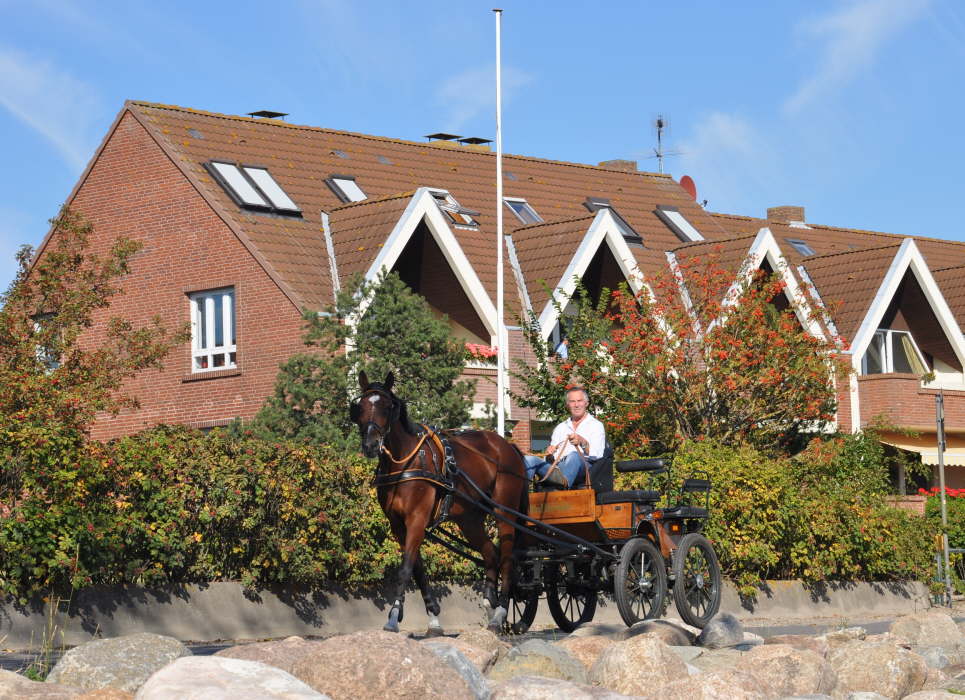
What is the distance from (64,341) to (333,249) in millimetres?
10050

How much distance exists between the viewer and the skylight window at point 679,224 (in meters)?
39.8

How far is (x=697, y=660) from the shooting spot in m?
12.2

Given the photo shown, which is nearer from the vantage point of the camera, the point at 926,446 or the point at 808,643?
the point at 808,643

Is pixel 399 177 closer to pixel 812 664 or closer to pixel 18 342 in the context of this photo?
pixel 18 342

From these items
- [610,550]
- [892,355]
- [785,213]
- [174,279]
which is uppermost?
[785,213]

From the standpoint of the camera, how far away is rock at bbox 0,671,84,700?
873 cm

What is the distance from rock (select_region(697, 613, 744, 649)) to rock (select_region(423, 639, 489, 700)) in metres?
4.95

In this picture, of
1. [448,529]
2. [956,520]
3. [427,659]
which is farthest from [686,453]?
[427,659]

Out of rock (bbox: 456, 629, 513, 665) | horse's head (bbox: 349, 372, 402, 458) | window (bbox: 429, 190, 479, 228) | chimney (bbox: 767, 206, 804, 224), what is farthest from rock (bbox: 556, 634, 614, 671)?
chimney (bbox: 767, 206, 804, 224)

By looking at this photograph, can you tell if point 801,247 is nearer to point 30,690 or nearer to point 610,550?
point 610,550

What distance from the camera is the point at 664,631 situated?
45.6 feet

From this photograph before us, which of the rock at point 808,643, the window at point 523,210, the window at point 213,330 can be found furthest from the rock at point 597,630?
the window at point 523,210

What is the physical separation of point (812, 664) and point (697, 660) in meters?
0.88

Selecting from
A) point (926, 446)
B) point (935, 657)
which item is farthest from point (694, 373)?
point (926, 446)
